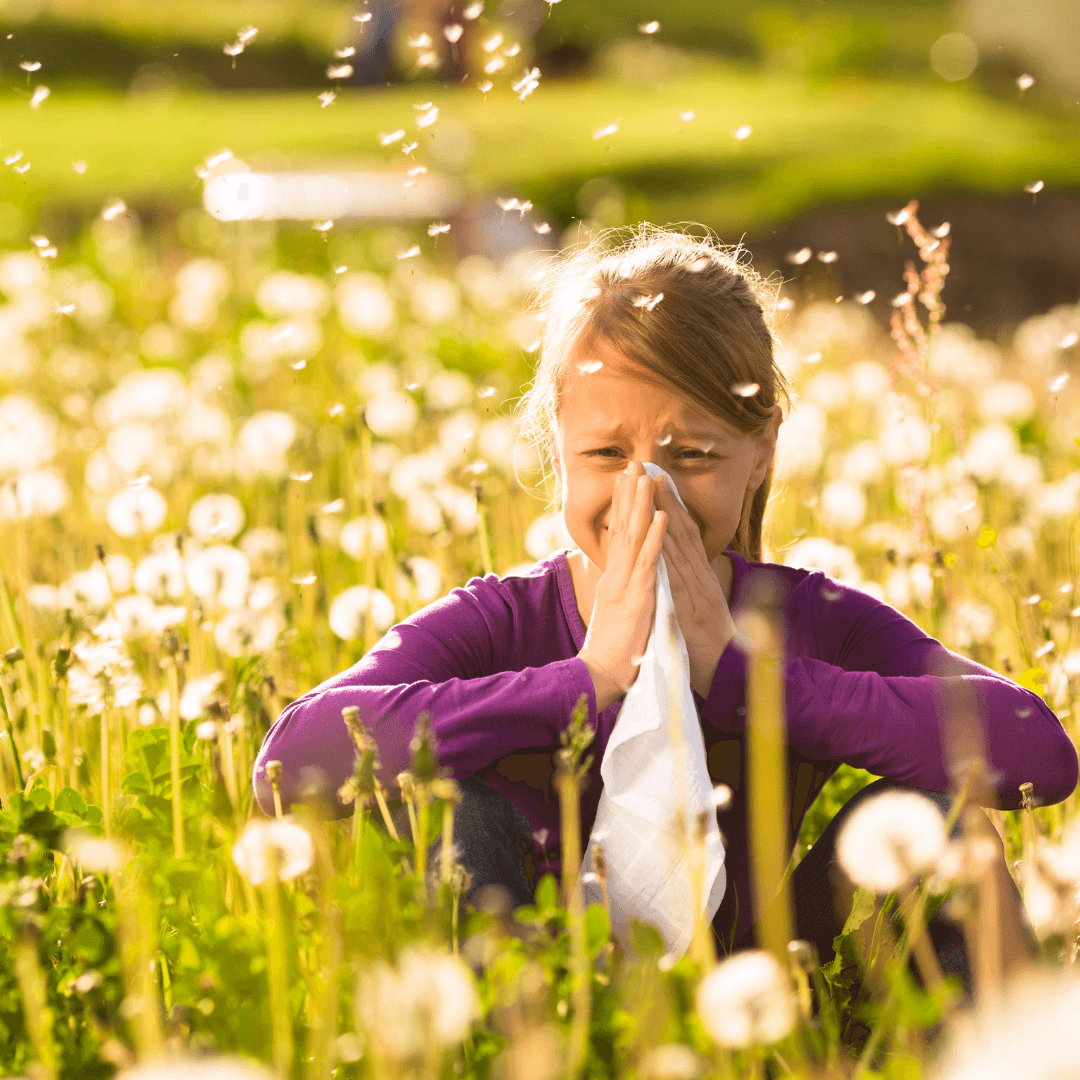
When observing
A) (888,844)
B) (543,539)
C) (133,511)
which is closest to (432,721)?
(888,844)

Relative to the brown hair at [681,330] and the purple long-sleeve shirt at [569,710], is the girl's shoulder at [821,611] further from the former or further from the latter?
the brown hair at [681,330]

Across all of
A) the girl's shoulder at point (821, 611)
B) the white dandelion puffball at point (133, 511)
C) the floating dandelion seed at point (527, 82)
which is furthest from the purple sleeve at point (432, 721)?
the white dandelion puffball at point (133, 511)

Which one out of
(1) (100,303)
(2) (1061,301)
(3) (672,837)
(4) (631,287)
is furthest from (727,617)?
(2) (1061,301)

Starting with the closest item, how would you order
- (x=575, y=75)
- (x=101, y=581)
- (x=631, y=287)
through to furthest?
1. (x=631, y=287)
2. (x=101, y=581)
3. (x=575, y=75)

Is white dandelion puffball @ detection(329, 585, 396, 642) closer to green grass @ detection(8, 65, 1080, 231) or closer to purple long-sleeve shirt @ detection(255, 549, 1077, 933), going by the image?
purple long-sleeve shirt @ detection(255, 549, 1077, 933)

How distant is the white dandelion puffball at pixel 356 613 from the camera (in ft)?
6.30

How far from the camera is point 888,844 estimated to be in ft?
3.13

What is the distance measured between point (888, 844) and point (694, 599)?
0.46m

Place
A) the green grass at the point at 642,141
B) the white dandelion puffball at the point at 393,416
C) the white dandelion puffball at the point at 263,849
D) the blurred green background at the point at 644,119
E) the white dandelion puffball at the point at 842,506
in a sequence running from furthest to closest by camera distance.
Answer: the green grass at the point at 642,141 → the blurred green background at the point at 644,119 → the white dandelion puffball at the point at 393,416 → the white dandelion puffball at the point at 842,506 → the white dandelion puffball at the point at 263,849

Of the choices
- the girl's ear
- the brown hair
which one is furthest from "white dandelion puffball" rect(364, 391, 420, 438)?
the girl's ear

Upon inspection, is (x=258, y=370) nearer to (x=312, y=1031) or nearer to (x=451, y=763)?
(x=451, y=763)

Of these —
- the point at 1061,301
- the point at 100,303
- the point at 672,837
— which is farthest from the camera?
the point at 1061,301

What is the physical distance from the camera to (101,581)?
2074 mm

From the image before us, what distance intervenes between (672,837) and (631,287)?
698 millimetres
